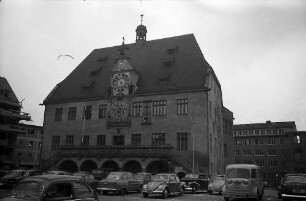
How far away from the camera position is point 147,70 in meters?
45.9

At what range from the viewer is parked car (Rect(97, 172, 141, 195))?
76.0 feet

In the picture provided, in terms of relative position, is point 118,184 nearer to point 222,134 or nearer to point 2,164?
point 222,134

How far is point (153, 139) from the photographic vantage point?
40938 mm

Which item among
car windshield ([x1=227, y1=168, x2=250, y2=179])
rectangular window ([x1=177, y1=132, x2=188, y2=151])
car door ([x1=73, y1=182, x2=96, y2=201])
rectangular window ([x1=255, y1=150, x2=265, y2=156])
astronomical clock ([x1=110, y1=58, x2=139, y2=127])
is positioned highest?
astronomical clock ([x1=110, y1=58, x2=139, y2=127])

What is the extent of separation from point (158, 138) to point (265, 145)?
5774cm

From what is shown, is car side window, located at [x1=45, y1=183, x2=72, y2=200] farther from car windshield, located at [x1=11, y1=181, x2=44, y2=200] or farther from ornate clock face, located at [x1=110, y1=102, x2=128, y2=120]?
ornate clock face, located at [x1=110, y1=102, x2=128, y2=120]

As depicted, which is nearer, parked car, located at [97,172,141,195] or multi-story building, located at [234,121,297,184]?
parked car, located at [97,172,141,195]

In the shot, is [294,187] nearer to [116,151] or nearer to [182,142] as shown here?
[182,142]

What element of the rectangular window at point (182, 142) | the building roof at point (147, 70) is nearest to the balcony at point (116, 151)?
Answer: the rectangular window at point (182, 142)

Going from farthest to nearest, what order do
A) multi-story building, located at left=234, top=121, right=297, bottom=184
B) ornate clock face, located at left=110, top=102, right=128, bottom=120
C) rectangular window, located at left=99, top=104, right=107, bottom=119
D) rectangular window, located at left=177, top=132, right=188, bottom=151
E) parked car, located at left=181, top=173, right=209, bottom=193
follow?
multi-story building, located at left=234, top=121, right=297, bottom=184 → rectangular window, located at left=99, top=104, right=107, bottom=119 → ornate clock face, located at left=110, top=102, right=128, bottom=120 → rectangular window, located at left=177, top=132, right=188, bottom=151 → parked car, located at left=181, top=173, right=209, bottom=193

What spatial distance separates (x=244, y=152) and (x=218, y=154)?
50.9 metres

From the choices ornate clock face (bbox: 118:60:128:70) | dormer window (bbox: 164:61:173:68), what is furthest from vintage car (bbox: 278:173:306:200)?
ornate clock face (bbox: 118:60:128:70)

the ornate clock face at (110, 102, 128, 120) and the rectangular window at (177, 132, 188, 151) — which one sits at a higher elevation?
the ornate clock face at (110, 102, 128, 120)

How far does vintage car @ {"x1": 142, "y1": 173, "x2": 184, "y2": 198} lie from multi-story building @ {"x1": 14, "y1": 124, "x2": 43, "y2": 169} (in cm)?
5215
